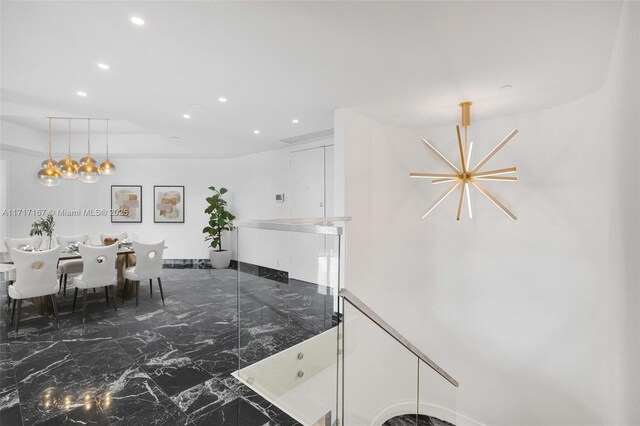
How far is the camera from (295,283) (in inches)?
100

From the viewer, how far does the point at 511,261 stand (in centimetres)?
419

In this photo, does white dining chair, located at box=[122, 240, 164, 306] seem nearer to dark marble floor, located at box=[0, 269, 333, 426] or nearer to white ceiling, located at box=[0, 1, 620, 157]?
dark marble floor, located at box=[0, 269, 333, 426]

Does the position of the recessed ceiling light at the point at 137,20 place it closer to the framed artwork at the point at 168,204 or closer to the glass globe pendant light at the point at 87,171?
the glass globe pendant light at the point at 87,171

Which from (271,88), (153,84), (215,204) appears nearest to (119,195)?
(215,204)

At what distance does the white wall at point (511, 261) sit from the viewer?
3.56 meters

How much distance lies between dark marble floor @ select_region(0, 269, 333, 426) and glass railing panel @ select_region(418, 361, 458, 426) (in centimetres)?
294

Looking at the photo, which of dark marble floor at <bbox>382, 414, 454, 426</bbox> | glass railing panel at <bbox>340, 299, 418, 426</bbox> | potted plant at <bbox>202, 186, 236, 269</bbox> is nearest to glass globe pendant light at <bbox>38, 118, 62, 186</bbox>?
potted plant at <bbox>202, 186, 236, 269</bbox>

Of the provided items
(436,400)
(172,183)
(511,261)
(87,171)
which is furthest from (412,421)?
(172,183)

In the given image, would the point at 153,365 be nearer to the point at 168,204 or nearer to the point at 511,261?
the point at 511,261

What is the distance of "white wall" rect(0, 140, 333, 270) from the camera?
6582mm

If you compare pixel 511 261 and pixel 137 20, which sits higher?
pixel 137 20

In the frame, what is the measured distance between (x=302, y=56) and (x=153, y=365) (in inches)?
127

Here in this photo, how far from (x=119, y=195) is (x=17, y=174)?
73.6 inches

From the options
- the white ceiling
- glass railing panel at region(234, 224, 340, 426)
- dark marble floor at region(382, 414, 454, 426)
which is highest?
the white ceiling
